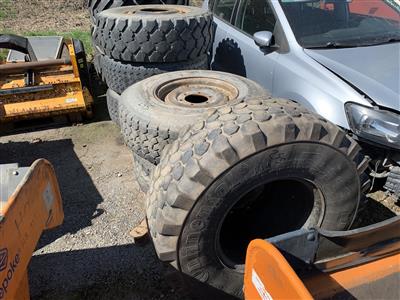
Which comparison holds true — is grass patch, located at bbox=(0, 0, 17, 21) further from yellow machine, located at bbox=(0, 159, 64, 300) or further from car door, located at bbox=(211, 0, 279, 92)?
yellow machine, located at bbox=(0, 159, 64, 300)

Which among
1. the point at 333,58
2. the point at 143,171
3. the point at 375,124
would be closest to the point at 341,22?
the point at 333,58

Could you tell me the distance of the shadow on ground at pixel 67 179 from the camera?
11.6 ft

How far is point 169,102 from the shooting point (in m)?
3.32

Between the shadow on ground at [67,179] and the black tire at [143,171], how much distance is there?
18.9 inches

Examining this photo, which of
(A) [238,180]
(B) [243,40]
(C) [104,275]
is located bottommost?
(C) [104,275]

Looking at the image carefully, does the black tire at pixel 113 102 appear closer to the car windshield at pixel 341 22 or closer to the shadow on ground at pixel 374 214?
the car windshield at pixel 341 22

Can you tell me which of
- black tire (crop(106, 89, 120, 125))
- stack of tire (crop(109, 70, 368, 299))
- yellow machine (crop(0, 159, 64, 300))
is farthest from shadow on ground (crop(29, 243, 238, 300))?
black tire (crop(106, 89, 120, 125))

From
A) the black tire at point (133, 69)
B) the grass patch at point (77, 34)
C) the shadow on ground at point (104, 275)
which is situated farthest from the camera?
the grass patch at point (77, 34)

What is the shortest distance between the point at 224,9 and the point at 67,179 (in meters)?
2.88

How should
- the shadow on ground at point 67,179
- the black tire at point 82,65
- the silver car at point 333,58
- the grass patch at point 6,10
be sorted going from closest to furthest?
the silver car at point 333,58 < the shadow on ground at point 67,179 < the black tire at point 82,65 < the grass patch at point 6,10

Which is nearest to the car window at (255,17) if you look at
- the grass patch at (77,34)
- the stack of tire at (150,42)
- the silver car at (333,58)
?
the silver car at (333,58)

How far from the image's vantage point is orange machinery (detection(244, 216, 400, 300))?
186 cm

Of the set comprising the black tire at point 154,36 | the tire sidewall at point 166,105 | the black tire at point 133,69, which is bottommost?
the black tire at point 133,69

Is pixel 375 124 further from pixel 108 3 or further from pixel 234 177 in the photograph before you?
pixel 108 3
